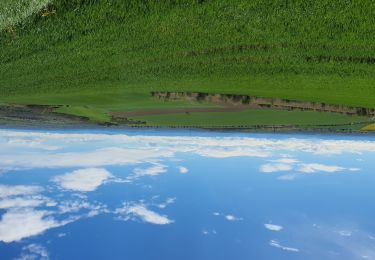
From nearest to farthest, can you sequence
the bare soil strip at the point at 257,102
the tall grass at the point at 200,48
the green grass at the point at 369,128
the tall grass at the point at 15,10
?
the tall grass at the point at 200,48 < the green grass at the point at 369,128 < the tall grass at the point at 15,10 < the bare soil strip at the point at 257,102

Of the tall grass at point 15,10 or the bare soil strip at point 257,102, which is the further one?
the bare soil strip at point 257,102

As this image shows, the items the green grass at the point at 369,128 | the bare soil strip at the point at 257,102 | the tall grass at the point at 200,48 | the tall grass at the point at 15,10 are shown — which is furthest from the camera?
the bare soil strip at the point at 257,102

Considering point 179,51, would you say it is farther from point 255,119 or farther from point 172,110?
point 255,119

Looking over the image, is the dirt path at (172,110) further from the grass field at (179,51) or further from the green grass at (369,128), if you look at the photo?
the green grass at (369,128)

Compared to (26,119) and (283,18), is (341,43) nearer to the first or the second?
(283,18)

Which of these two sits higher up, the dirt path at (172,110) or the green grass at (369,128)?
the dirt path at (172,110)

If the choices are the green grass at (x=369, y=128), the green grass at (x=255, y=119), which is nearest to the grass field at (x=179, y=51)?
the green grass at (x=255, y=119)
